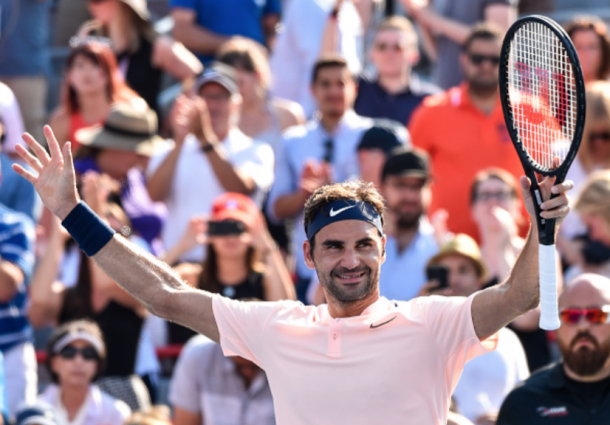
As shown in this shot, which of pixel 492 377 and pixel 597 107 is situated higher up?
pixel 597 107

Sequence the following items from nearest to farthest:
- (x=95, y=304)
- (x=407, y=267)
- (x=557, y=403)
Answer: (x=557, y=403) < (x=95, y=304) < (x=407, y=267)

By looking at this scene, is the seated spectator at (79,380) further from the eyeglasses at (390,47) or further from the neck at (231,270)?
the eyeglasses at (390,47)

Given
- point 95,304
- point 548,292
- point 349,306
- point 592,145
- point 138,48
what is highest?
point 138,48

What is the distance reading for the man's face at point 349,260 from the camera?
408cm

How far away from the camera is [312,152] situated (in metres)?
8.01

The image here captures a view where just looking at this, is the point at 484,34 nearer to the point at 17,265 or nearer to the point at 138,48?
the point at 138,48

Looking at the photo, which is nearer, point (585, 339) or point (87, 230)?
point (87, 230)

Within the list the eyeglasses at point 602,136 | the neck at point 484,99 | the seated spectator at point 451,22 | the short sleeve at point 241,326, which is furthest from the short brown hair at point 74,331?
the seated spectator at point 451,22

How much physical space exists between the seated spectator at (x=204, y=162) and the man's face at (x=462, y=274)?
160cm

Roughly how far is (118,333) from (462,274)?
2.07 meters

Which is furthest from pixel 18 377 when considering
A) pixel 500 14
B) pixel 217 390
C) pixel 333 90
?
pixel 500 14

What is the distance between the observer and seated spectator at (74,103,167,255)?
25.1 feet

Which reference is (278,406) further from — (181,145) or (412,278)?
(181,145)

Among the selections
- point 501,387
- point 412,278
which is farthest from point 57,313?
point 501,387
